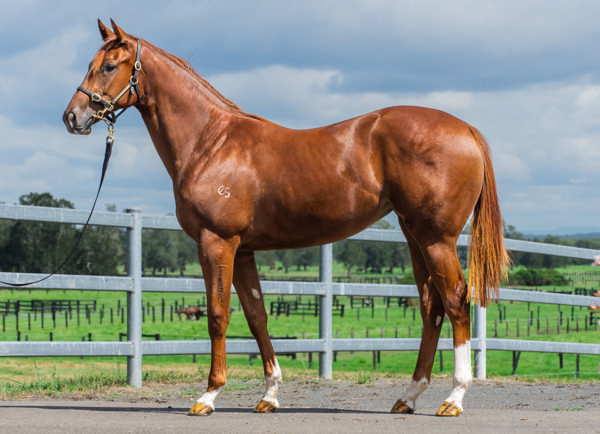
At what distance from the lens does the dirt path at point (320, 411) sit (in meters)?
4.23

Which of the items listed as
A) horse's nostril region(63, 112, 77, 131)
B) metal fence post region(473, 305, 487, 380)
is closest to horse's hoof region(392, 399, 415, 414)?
horse's nostril region(63, 112, 77, 131)

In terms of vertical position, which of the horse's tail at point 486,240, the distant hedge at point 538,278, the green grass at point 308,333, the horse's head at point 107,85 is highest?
the horse's head at point 107,85

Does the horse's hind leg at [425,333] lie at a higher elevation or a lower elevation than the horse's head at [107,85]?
lower

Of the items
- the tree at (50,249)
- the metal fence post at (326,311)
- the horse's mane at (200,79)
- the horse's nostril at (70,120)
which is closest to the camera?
the horse's nostril at (70,120)

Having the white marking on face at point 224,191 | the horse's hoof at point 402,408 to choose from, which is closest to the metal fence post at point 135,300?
the white marking on face at point 224,191

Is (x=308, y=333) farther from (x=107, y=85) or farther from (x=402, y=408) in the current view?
(x=107, y=85)

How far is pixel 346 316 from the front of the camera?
74375 mm

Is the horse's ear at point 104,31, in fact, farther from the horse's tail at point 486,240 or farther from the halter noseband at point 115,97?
the horse's tail at point 486,240

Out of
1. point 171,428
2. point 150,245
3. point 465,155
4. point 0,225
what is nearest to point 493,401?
point 465,155

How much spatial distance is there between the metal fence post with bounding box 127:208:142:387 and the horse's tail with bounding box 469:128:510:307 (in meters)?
3.40

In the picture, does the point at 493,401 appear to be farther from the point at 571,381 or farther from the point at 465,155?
the point at 465,155

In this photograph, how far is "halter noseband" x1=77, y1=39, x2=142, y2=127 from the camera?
16.0 ft

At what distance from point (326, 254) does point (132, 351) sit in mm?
2271

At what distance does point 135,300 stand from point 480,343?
4.07 m
